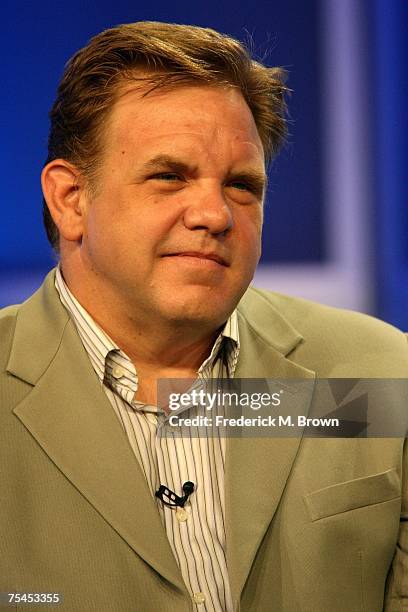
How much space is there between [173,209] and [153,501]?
51 centimetres

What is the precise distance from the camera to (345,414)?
180cm

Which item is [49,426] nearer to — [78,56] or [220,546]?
[220,546]

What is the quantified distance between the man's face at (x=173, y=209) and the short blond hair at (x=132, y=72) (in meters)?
0.03

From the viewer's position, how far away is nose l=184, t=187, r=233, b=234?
1624 millimetres

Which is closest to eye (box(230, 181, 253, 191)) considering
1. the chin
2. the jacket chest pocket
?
the chin

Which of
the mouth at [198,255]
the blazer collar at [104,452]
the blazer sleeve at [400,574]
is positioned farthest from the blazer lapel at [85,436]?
the blazer sleeve at [400,574]

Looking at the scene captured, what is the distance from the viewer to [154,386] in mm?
1768

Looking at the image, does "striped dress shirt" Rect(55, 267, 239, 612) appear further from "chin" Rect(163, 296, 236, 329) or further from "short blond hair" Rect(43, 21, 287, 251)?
"short blond hair" Rect(43, 21, 287, 251)

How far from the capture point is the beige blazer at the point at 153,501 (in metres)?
1.50

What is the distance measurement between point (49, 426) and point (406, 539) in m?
0.72

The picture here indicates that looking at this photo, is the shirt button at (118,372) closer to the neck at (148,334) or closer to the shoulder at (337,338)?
the neck at (148,334)

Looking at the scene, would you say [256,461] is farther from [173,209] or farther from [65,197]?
[65,197]

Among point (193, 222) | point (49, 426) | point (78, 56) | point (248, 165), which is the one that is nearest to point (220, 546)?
point (49, 426)

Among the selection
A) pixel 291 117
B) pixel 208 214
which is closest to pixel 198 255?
pixel 208 214
